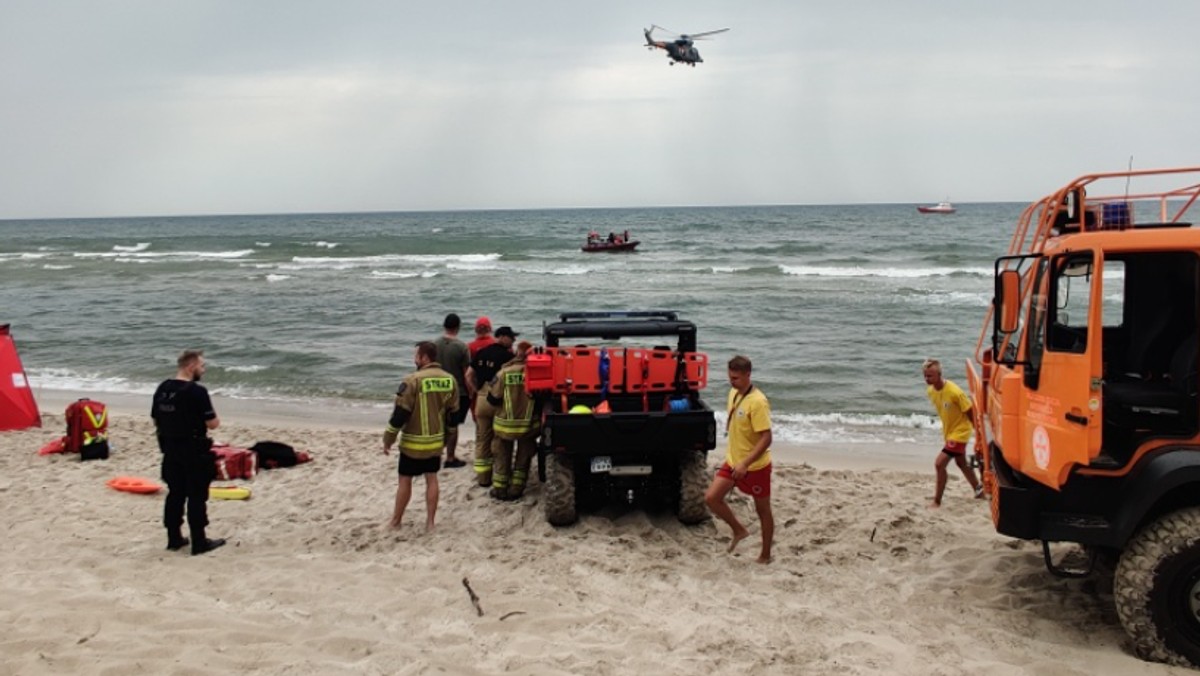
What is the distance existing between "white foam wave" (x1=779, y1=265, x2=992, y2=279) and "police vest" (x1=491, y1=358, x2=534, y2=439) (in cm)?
3115

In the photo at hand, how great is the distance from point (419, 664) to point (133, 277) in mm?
40736

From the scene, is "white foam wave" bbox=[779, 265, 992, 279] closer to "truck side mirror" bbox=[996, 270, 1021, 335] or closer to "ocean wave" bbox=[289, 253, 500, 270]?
"ocean wave" bbox=[289, 253, 500, 270]

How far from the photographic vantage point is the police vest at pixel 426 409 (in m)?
7.07

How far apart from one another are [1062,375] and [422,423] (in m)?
4.73

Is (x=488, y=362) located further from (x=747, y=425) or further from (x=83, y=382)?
(x=83, y=382)

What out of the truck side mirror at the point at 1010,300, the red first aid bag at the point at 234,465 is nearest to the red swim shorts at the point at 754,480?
the truck side mirror at the point at 1010,300

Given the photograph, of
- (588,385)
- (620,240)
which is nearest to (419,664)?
(588,385)

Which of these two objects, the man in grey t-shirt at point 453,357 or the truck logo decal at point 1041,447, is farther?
the man in grey t-shirt at point 453,357

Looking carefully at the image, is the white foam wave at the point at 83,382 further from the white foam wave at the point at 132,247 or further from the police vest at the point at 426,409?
the white foam wave at the point at 132,247

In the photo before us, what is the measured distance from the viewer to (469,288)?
111ft

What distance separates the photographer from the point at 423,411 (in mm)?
7113

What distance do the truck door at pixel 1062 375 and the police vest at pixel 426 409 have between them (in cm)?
436

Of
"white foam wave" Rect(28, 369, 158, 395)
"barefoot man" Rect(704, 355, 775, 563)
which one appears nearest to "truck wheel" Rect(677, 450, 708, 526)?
"barefoot man" Rect(704, 355, 775, 563)

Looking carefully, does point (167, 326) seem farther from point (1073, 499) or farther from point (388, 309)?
point (1073, 499)
